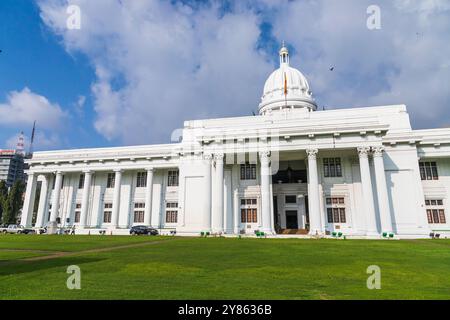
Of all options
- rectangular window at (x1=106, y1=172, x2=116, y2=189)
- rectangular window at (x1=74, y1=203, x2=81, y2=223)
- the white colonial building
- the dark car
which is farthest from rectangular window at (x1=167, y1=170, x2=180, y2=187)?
rectangular window at (x1=74, y1=203, x2=81, y2=223)

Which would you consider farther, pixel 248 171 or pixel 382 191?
pixel 248 171

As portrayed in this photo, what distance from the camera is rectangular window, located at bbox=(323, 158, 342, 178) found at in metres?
42.9

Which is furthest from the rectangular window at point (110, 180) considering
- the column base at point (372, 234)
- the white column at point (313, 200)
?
the column base at point (372, 234)

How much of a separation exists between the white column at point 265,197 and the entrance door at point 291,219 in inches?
273

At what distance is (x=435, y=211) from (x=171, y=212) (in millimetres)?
39993

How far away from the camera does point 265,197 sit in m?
38.7

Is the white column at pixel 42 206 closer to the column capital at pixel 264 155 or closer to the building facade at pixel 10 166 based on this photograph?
the column capital at pixel 264 155

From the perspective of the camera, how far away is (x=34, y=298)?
7000 millimetres

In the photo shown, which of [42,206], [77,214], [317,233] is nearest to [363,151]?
[317,233]

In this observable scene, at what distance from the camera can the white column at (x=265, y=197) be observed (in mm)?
37688

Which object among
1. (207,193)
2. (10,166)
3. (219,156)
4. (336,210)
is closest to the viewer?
(336,210)

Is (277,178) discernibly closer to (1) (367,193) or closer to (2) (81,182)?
(1) (367,193)
